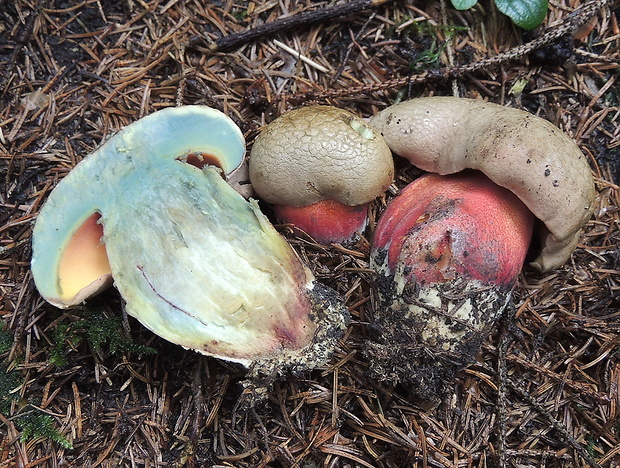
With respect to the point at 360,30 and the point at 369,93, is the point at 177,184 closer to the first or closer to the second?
the point at 369,93

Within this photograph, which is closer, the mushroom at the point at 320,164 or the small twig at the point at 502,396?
the mushroom at the point at 320,164

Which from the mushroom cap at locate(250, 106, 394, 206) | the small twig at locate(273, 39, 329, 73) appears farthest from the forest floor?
the mushroom cap at locate(250, 106, 394, 206)

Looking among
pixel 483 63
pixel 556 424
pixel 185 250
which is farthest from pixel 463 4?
pixel 556 424

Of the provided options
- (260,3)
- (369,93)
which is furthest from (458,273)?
(260,3)

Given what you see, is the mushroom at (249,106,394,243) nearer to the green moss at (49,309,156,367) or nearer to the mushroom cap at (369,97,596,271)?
the mushroom cap at (369,97,596,271)

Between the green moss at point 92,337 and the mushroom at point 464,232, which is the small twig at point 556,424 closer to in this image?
the mushroom at point 464,232

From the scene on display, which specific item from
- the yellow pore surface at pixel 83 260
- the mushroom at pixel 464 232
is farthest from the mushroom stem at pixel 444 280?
the yellow pore surface at pixel 83 260

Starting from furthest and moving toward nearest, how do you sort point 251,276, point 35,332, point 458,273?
point 35,332, point 458,273, point 251,276
